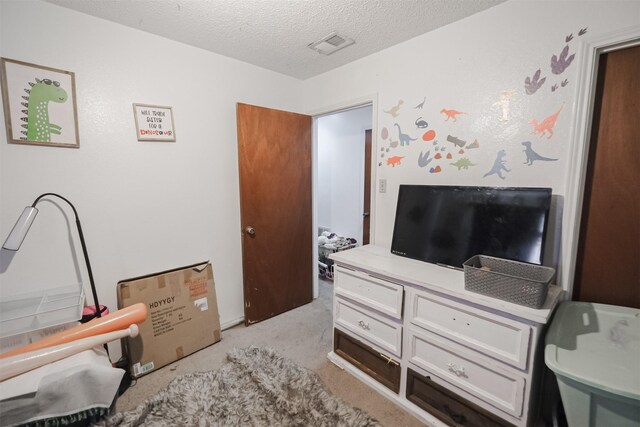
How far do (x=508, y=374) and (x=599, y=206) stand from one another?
1.00 meters

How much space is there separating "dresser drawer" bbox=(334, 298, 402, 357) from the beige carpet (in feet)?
1.07

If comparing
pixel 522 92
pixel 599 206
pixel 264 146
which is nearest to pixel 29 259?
pixel 264 146

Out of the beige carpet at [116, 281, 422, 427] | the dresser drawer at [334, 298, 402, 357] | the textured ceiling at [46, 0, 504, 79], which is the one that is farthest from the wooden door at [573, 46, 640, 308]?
the beige carpet at [116, 281, 422, 427]

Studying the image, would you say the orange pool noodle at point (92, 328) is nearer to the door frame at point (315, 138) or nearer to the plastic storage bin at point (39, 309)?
the plastic storage bin at point (39, 309)

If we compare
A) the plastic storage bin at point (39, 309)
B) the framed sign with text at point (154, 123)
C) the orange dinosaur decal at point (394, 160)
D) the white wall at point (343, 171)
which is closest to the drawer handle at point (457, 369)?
the orange dinosaur decal at point (394, 160)

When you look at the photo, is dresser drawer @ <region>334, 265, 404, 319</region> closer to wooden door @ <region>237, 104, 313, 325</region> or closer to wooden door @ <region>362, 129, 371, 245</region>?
wooden door @ <region>237, 104, 313, 325</region>

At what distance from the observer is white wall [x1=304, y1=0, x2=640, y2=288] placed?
4.63 feet

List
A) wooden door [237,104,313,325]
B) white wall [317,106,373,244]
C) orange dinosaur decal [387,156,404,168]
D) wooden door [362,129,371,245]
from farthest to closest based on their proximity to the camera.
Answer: white wall [317,106,373,244]
wooden door [362,129,371,245]
wooden door [237,104,313,325]
orange dinosaur decal [387,156,404,168]

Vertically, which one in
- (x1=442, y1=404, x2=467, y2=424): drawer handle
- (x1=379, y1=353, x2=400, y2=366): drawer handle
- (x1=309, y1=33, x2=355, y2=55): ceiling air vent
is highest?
(x1=309, y1=33, x2=355, y2=55): ceiling air vent

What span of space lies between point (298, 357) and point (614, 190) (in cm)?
218

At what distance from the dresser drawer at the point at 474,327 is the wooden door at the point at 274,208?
147cm

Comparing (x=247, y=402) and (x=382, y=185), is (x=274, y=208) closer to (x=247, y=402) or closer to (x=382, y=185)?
(x=382, y=185)

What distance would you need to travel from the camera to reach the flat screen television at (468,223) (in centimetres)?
147

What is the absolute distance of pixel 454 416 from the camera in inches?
56.6
